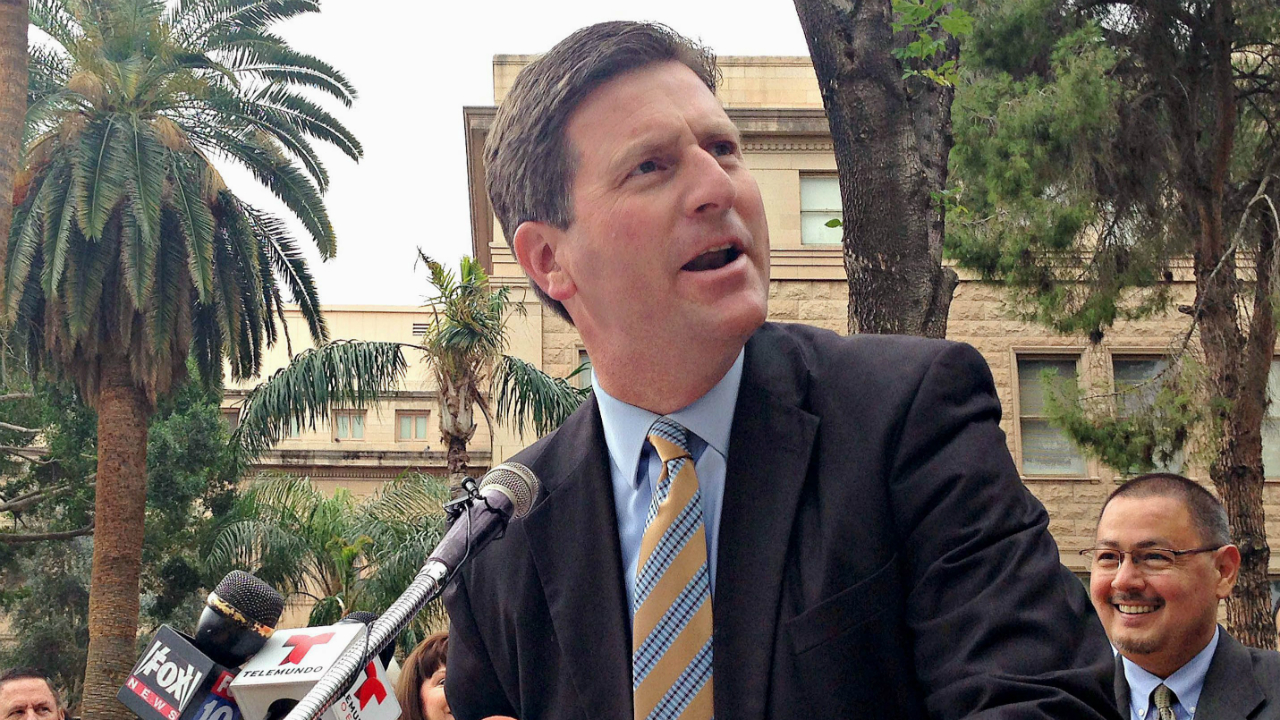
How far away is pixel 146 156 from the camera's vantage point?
64.1ft

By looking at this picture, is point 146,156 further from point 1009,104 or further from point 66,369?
point 1009,104

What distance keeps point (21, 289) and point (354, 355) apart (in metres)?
4.99

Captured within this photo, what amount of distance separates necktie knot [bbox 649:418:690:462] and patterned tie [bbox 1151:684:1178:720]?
3056 mm

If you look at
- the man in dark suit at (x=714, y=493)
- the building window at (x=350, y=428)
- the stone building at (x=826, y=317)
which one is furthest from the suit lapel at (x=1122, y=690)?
the building window at (x=350, y=428)

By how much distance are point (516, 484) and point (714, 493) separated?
1.12 feet

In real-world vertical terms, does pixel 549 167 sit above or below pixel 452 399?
above

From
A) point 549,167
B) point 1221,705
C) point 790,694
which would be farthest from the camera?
point 1221,705

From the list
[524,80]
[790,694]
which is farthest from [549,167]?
[790,694]

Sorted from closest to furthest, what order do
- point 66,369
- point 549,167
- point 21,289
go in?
1. point 549,167
2. point 21,289
3. point 66,369

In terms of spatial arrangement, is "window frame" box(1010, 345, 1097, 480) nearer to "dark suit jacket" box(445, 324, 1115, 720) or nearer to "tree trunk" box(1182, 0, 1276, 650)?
"tree trunk" box(1182, 0, 1276, 650)

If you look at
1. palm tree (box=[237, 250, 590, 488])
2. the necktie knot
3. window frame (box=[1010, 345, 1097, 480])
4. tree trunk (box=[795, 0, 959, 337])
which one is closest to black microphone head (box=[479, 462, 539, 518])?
the necktie knot

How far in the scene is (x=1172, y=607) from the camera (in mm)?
4590

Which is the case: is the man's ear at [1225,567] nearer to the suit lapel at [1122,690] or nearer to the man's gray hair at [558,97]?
the suit lapel at [1122,690]

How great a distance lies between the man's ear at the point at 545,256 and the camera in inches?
95.8
